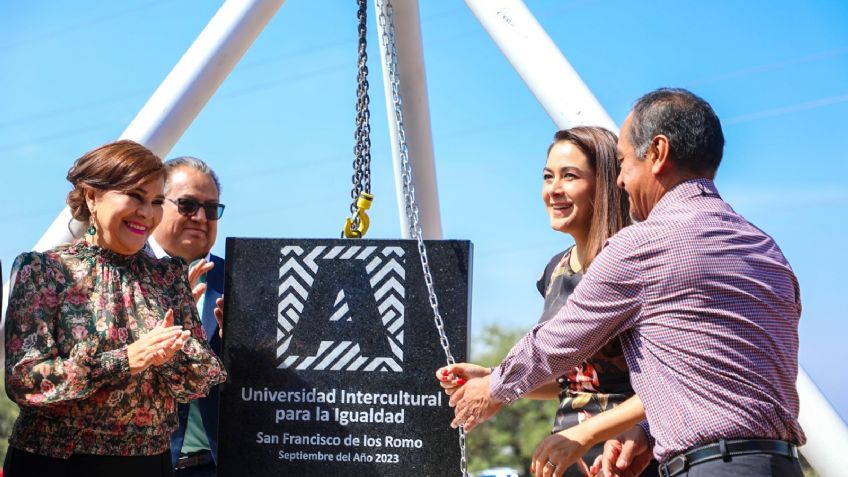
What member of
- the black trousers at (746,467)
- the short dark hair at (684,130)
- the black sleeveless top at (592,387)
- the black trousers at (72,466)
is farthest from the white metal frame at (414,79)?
the black trousers at (746,467)

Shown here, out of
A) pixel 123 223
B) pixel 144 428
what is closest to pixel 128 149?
pixel 123 223

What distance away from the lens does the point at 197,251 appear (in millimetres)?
4758

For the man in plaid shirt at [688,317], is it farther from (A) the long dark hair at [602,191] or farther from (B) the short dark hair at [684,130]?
(A) the long dark hair at [602,191]

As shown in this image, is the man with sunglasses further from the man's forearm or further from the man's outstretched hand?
the man's forearm

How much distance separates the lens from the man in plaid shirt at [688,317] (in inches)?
115

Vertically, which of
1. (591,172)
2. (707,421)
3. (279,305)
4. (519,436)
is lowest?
(707,421)

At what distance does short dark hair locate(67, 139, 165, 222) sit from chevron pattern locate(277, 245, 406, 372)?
732 millimetres

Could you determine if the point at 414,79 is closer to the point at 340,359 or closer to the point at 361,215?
the point at 361,215

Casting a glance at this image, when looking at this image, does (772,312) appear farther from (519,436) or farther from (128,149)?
(519,436)

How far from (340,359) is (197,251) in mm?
966

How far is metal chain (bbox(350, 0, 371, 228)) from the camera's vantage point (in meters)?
4.73

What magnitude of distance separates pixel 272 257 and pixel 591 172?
1406 millimetres

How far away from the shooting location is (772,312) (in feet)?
9.86

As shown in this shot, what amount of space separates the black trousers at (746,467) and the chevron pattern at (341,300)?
1.62 metres
